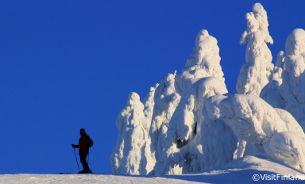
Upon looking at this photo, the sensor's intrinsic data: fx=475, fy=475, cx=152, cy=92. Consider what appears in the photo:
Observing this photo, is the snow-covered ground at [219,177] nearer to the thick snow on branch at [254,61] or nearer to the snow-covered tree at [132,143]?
the thick snow on branch at [254,61]

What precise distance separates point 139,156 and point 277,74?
10828mm

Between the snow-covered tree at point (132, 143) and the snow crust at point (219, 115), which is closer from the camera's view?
the snow crust at point (219, 115)

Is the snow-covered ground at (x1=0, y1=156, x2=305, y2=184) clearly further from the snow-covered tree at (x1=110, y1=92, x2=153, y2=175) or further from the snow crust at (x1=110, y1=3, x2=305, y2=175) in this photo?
the snow-covered tree at (x1=110, y1=92, x2=153, y2=175)

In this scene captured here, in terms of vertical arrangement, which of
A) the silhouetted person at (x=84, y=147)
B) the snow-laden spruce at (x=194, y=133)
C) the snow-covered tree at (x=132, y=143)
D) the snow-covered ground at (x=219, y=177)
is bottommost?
the snow-covered ground at (x=219, y=177)

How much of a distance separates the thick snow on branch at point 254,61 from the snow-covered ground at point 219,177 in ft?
44.0

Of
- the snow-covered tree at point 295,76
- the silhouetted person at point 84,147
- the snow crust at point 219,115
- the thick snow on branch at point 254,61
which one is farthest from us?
the thick snow on branch at point 254,61

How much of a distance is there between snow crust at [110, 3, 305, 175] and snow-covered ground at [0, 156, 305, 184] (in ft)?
1.99

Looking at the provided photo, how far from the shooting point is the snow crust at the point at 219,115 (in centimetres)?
1374

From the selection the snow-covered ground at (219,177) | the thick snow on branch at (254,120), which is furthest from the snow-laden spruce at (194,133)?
Result: the snow-covered ground at (219,177)

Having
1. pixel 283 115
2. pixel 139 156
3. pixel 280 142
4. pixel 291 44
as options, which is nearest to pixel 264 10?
pixel 291 44

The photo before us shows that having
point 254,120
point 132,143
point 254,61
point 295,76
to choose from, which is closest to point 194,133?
point 295,76

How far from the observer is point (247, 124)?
13.8 m

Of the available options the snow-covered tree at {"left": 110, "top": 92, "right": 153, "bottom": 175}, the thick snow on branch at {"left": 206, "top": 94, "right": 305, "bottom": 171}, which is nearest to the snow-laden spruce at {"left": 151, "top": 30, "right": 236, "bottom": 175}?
the thick snow on branch at {"left": 206, "top": 94, "right": 305, "bottom": 171}

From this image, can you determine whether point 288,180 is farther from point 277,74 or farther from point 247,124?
point 277,74
